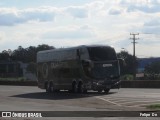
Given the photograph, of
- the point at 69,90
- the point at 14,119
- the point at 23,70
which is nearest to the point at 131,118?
the point at 14,119

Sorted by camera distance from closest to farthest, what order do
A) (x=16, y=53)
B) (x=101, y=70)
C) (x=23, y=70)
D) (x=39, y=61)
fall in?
(x=101, y=70) → (x=39, y=61) → (x=23, y=70) → (x=16, y=53)

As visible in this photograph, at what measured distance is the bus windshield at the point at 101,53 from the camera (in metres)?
36.2

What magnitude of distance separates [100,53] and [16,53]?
134685mm

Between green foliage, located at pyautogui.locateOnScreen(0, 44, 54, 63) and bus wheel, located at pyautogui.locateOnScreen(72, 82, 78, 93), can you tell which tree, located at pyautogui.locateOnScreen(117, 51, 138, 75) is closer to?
green foliage, located at pyautogui.locateOnScreen(0, 44, 54, 63)

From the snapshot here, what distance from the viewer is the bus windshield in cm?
3616

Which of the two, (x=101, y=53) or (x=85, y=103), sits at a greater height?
(x=101, y=53)

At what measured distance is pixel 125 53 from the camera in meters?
133

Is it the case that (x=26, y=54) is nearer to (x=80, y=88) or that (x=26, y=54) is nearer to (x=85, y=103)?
(x=80, y=88)

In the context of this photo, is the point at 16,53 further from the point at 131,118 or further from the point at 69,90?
the point at 131,118

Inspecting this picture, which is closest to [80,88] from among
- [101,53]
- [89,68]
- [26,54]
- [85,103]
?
[89,68]

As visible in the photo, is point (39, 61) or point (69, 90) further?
point (39, 61)

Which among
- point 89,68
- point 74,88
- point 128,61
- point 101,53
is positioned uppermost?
point 101,53

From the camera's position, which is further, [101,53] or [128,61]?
[128,61]

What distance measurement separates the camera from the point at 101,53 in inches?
1436
